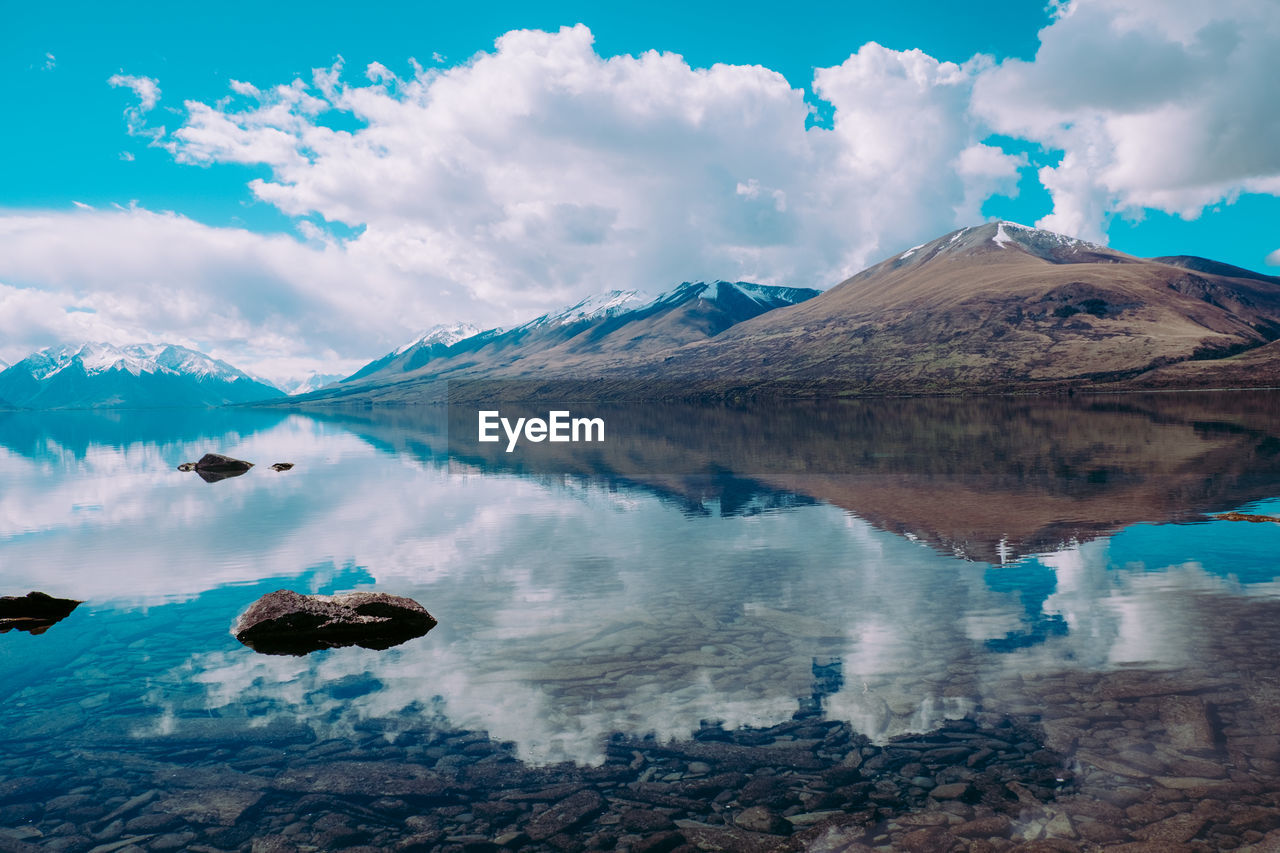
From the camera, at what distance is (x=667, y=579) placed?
35.3 metres

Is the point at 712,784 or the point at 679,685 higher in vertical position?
the point at 679,685

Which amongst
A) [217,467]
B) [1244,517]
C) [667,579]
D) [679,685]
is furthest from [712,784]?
[217,467]

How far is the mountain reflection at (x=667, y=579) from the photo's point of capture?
73.5ft

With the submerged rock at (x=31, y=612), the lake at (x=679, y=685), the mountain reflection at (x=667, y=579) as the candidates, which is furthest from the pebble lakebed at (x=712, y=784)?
the submerged rock at (x=31, y=612)

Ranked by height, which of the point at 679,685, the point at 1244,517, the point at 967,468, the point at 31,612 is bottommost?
the point at 679,685

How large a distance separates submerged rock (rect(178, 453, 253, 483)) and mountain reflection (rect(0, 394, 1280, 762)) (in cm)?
762

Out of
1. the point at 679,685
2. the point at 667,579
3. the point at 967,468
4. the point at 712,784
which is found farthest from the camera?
the point at 967,468

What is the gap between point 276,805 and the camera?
1692 centimetres

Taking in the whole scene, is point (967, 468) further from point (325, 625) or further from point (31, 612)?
point (31, 612)

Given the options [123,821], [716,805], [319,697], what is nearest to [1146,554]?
[716,805]

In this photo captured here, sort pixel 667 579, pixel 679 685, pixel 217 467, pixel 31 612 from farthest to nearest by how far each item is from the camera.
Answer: pixel 217 467
pixel 667 579
pixel 31 612
pixel 679 685

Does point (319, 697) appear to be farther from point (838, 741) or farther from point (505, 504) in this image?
point (505, 504)

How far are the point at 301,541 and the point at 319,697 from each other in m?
28.3

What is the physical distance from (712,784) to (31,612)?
31959 millimetres
